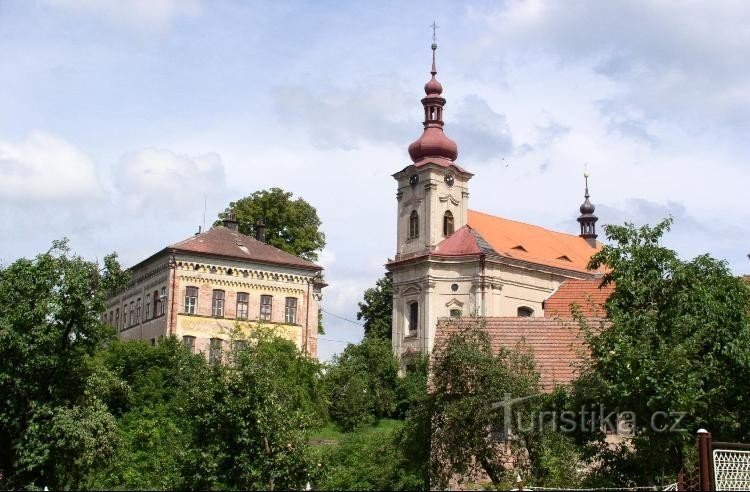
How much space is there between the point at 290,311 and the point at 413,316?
28.1 ft

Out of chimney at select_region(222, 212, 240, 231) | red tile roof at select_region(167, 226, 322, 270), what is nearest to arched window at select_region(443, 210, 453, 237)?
red tile roof at select_region(167, 226, 322, 270)

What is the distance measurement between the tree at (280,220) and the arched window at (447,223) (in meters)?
7.00

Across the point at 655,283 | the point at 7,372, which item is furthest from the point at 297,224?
the point at 655,283

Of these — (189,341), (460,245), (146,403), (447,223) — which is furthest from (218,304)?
(447,223)

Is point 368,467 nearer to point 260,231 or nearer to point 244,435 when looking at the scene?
point 244,435

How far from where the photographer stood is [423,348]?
183 ft

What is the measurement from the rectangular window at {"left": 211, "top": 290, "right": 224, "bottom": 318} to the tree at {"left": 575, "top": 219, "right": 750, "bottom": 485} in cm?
2849

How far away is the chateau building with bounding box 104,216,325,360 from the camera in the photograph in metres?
49.2

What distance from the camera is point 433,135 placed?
2459 inches

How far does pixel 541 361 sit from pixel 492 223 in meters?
36.2

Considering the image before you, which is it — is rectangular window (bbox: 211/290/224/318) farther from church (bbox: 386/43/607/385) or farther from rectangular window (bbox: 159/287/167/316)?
church (bbox: 386/43/607/385)

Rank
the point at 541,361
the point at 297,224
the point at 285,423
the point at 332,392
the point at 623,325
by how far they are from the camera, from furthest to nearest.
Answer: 1. the point at 297,224
2. the point at 332,392
3. the point at 541,361
4. the point at 623,325
5. the point at 285,423

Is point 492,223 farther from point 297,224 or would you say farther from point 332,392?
point 332,392

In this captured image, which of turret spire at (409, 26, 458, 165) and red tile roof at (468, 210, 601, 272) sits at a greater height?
turret spire at (409, 26, 458, 165)
